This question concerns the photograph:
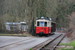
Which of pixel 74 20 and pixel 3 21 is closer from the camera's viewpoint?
pixel 74 20

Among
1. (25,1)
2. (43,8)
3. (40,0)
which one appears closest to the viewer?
(40,0)

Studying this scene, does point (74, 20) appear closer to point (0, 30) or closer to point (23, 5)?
point (23, 5)

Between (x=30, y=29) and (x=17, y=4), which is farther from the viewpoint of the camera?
(x=30, y=29)

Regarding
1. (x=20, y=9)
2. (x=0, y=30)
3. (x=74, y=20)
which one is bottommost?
(x=0, y=30)

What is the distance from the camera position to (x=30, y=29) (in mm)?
29141

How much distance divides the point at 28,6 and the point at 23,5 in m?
0.85

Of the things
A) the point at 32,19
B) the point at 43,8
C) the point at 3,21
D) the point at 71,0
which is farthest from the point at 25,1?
the point at 71,0

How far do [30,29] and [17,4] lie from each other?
572 cm

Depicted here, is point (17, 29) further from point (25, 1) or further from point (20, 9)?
point (25, 1)

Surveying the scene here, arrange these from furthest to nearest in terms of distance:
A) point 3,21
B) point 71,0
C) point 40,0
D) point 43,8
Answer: point 71,0
point 3,21
point 43,8
point 40,0

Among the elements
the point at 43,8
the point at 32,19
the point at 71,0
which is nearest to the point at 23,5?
the point at 32,19

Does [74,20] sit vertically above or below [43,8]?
below

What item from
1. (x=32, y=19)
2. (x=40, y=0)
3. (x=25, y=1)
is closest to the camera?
(x=40, y=0)

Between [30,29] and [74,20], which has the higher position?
[74,20]
